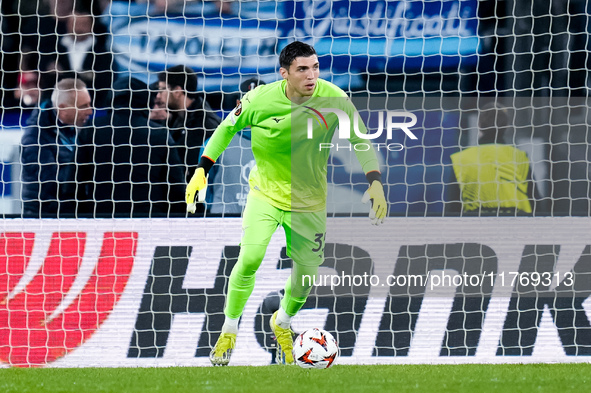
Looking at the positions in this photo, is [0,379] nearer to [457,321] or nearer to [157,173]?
[157,173]

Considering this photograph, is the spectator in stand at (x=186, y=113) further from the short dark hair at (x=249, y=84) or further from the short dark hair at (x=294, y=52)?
the short dark hair at (x=294, y=52)

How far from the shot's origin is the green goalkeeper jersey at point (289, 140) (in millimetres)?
6258

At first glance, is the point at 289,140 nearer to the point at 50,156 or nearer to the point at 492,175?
the point at 492,175

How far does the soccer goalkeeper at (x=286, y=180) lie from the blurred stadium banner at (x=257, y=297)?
0.49m

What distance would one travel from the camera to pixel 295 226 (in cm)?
639

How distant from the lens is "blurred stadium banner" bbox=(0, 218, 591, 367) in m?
6.80

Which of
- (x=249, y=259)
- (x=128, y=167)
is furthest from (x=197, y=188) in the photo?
(x=128, y=167)

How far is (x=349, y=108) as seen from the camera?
6395mm

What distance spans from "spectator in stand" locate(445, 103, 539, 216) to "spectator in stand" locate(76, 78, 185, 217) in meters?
2.18

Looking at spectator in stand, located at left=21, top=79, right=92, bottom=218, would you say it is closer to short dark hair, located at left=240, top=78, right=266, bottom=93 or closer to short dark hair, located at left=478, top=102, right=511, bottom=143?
short dark hair, located at left=240, top=78, right=266, bottom=93

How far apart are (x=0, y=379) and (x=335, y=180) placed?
9.87 ft

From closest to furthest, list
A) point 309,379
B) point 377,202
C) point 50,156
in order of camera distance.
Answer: point 309,379 < point 377,202 < point 50,156

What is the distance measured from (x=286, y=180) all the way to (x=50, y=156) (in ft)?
6.66

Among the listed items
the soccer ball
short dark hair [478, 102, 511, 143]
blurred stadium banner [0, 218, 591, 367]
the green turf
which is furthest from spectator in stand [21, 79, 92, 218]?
short dark hair [478, 102, 511, 143]
